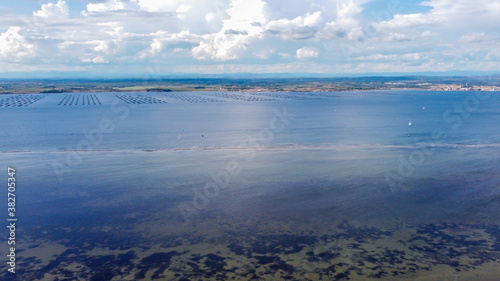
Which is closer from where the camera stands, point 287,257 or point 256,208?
point 287,257

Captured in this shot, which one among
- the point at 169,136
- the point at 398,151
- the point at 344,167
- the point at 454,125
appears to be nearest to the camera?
the point at 344,167

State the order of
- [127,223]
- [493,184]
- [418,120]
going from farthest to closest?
1. [418,120]
2. [493,184]
3. [127,223]

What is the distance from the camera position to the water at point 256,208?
1769 centimetres

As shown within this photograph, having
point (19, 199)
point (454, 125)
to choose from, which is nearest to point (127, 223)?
point (19, 199)

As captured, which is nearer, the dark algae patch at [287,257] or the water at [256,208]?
the dark algae patch at [287,257]

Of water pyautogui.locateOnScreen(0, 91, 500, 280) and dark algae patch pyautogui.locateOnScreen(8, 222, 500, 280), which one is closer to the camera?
dark algae patch pyautogui.locateOnScreen(8, 222, 500, 280)

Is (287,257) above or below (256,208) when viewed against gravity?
below

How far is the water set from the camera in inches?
696

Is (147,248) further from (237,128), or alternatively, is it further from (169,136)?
(237,128)

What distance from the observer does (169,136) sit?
49.8 meters

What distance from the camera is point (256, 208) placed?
2409 cm

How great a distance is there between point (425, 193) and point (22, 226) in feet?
78.5

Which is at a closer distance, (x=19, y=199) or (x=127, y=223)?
(x=127, y=223)

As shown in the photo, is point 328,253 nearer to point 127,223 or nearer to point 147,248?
point 147,248
